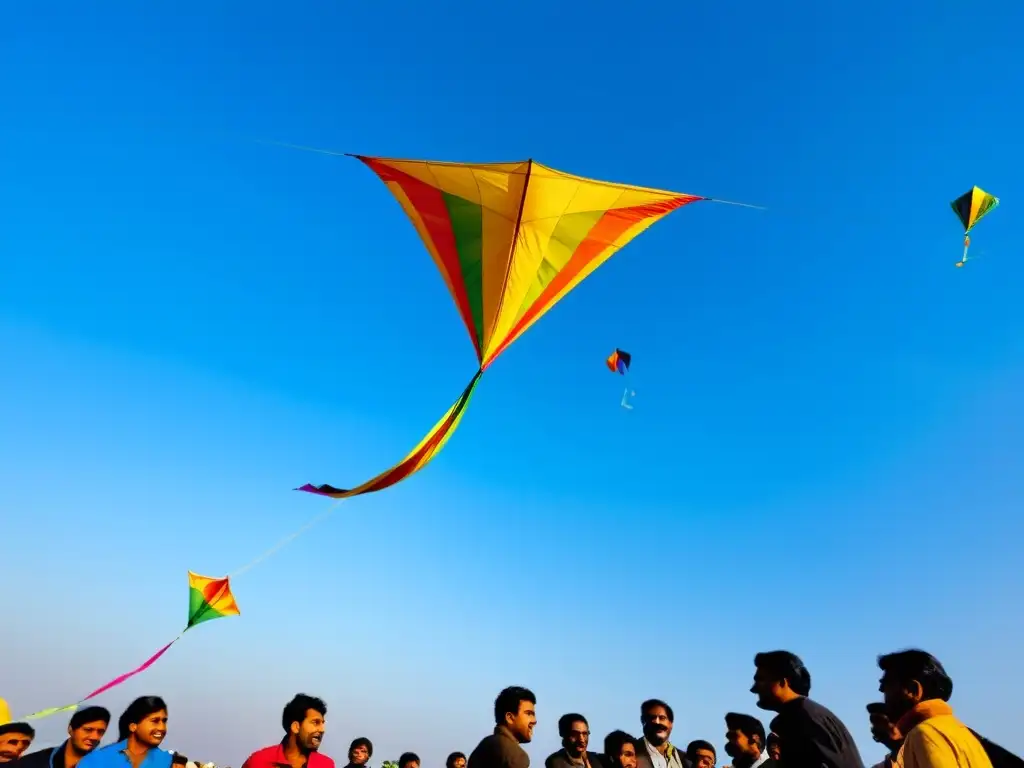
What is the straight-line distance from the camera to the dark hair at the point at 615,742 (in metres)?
5.84

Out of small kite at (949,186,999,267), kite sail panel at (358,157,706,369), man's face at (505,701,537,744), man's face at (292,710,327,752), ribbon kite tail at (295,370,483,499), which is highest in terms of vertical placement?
small kite at (949,186,999,267)

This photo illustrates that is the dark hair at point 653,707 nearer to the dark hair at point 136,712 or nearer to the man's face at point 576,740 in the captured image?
the man's face at point 576,740

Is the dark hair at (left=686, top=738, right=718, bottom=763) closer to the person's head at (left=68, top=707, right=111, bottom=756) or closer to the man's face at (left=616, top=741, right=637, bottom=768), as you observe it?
the man's face at (left=616, top=741, right=637, bottom=768)

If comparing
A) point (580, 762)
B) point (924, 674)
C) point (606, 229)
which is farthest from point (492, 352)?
point (924, 674)

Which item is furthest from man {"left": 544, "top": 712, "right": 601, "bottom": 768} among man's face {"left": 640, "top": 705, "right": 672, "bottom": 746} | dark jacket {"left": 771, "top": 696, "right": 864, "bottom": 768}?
dark jacket {"left": 771, "top": 696, "right": 864, "bottom": 768}

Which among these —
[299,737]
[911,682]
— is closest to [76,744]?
[299,737]

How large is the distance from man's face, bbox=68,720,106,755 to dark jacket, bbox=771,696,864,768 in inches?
179

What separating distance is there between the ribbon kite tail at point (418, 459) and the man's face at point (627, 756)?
297 centimetres

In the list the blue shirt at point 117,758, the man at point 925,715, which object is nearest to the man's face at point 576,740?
the man at point 925,715

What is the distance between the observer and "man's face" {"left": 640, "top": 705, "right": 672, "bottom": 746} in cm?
600

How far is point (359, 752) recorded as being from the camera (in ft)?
25.9

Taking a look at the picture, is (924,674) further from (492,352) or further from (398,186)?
(398,186)

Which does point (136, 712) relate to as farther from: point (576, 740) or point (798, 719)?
point (798, 719)

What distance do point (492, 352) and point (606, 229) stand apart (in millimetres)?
2105
